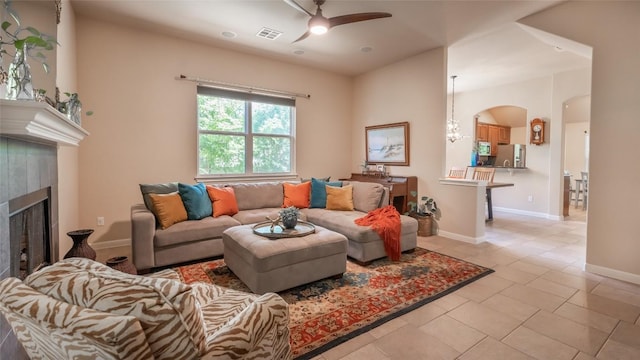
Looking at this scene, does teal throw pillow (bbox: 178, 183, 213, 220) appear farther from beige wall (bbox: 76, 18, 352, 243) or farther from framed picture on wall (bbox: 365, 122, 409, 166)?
framed picture on wall (bbox: 365, 122, 409, 166)

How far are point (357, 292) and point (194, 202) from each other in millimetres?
2147

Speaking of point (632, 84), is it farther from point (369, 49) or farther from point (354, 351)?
point (354, 351)

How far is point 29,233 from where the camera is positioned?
1872 millimetres

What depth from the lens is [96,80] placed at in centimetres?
363

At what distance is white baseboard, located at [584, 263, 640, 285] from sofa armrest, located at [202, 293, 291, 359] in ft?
11.1

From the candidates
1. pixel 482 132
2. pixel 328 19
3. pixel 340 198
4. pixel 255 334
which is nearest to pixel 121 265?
pixel 255 334

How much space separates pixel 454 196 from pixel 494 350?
279 cm

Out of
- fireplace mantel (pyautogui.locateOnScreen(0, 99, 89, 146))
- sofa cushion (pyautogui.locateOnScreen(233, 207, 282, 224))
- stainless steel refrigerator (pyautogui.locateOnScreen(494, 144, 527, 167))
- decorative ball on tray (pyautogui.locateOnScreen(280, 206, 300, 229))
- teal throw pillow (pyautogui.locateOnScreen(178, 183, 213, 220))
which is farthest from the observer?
stainless steel refrigerator (pyautogui.locateOnScreen(494, 144, 527, 167))

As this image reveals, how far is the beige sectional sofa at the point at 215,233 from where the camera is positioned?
290cm

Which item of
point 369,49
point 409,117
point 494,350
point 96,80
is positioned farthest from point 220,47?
point 494,350

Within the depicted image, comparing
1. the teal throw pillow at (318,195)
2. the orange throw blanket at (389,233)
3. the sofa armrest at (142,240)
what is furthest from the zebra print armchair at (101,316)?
the teal throw pillow at (318,195)

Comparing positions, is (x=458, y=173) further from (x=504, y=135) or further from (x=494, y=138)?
(x=504, y=135)

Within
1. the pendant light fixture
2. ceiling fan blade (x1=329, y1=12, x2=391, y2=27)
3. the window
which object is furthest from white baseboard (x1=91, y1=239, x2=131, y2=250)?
the pendant light fixture

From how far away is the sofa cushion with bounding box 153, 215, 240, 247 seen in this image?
3002 millimetres
